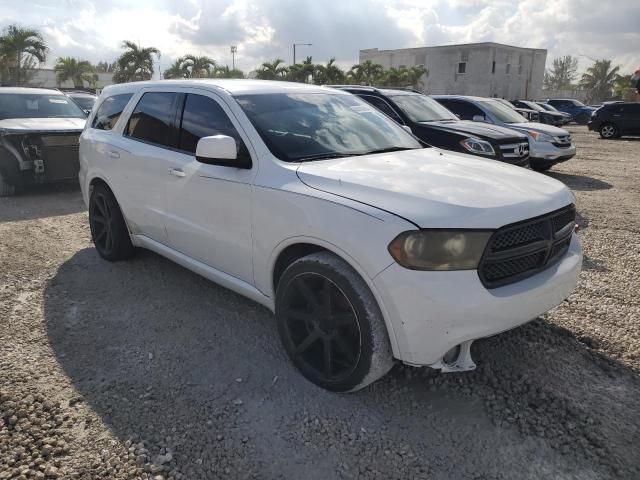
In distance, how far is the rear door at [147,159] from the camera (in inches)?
156

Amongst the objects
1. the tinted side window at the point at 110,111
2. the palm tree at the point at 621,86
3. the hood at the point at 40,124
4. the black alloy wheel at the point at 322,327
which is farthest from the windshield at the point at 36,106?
the palm tree at the point at 621,86

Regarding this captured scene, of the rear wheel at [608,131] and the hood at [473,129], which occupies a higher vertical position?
the hood at [473,129]

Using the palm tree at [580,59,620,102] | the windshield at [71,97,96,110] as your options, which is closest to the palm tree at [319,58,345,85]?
the windshield at [71,97,96,110]

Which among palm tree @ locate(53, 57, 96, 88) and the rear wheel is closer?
the rear wheel

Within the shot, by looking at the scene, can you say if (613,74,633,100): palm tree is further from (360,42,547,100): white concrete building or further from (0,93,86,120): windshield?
(0,93,86,120): windshield

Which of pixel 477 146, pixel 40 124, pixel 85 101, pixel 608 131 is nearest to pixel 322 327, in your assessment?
pixel 477 146

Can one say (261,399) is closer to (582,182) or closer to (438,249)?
(438,249)

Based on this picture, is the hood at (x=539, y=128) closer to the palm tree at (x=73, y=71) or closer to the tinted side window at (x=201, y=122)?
the tinted side window at (x=201, y=122)

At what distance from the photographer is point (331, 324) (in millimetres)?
2768

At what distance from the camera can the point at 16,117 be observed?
8.48 meters

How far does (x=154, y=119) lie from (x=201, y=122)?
0.74 meters

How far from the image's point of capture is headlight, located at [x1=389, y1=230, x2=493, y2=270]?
2367 mm

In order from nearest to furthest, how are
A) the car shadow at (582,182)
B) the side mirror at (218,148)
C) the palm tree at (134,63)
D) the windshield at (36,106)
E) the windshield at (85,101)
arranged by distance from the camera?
the side mirror at (218,148), the windshield at (36,106), the car shadow at (582,182), the windshield at (85,101), the palm tree at (134,63)

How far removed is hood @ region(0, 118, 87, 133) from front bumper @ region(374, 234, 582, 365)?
741 cm
